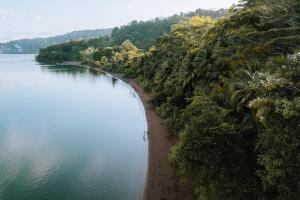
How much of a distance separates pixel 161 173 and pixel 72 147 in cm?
1002

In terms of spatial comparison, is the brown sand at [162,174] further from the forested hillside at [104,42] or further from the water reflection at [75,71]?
the forested hillside at [104,42]

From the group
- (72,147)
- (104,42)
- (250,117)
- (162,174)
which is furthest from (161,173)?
(104,42)

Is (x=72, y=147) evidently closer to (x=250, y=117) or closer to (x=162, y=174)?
(x=162, y=174)

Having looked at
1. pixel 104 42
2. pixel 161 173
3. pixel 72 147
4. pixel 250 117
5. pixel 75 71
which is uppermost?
pixel 104 42

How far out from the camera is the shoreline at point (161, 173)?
1706 cm

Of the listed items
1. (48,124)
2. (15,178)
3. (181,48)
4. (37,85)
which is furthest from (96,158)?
(37,85)

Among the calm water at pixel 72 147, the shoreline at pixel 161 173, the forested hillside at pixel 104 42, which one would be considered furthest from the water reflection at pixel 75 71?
the shoreline at pixel 161 173

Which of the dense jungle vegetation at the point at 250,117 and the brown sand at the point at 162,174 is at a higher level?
the dense jungle vegetation at the point at 250,117

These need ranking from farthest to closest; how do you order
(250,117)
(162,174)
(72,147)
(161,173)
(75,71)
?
1. (75,71)
2. (72,147)
3. (161,173)
4. (162,174)
5. (250,117)

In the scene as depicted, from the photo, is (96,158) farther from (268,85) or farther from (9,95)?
(9,95)

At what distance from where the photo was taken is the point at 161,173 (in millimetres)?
19781

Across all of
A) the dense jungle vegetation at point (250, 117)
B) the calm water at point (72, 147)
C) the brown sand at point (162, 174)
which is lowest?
the calm water at point (72, 147)

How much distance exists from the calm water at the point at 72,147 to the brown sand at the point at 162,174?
2.76 ft

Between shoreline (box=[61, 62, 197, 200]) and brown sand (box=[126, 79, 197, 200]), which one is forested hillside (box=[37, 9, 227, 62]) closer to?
shoreline (box=[61, 62, 197, 200])
